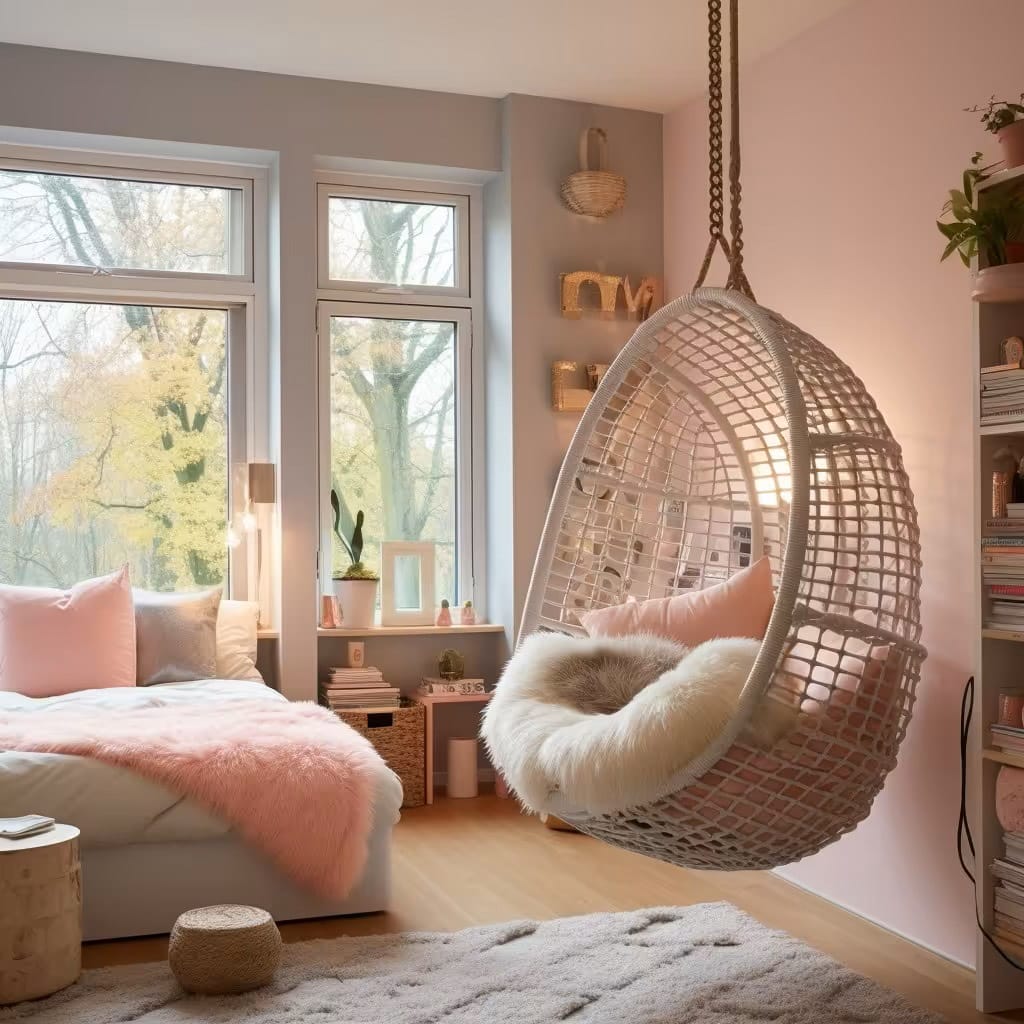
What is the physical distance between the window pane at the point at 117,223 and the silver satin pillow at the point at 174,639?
4.40 ft

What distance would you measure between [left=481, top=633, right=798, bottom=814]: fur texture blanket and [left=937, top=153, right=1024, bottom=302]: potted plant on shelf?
0.98 m

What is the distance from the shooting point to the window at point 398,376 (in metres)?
5.10

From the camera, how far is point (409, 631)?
16.3 feet

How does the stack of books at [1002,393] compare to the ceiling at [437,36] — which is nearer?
the stack of books at [1002,393]

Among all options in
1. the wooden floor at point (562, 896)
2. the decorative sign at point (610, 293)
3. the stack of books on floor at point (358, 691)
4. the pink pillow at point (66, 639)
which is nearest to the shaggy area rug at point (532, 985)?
the wooden floor at point (562, 896)

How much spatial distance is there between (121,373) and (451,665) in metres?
1.74

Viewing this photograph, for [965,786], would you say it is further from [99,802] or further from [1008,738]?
[99,802]

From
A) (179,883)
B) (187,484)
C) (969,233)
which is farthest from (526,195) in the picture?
(179,883)

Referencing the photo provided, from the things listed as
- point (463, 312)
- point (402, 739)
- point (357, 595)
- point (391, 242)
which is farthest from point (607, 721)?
point (391, 242)

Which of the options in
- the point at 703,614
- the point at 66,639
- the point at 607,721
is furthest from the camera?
the point at 66,639

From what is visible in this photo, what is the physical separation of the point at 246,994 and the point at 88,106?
3.19m

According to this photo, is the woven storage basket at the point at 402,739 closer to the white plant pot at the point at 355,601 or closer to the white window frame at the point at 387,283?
the white plant pot at the point at 355,601

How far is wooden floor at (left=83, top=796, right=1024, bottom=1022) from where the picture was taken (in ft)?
10.3

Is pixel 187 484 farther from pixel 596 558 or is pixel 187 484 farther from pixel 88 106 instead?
pixel 596 558
